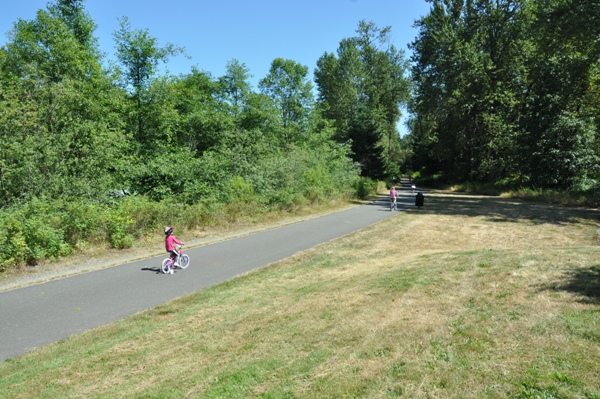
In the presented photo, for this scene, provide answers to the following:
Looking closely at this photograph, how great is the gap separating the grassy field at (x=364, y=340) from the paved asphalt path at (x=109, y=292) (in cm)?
56

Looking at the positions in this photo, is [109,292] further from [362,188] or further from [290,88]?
[290,88]

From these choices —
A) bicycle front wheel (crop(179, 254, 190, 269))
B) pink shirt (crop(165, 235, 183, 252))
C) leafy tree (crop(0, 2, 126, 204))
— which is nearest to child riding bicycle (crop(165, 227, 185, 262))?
pink shirt (crop(165, 235, 183, 252))

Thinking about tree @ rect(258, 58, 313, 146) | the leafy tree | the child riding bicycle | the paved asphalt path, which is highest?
tree @ rect(258, 58, 313, 146)

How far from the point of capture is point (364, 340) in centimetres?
482

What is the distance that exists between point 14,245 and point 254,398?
9177mm

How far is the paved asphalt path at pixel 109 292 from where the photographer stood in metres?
6.55

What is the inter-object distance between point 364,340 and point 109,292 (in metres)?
6.28

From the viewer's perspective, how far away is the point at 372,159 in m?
48.5

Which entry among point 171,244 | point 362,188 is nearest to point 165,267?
point 171,244

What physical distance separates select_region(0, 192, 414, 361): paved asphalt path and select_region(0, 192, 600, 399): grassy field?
56 cm

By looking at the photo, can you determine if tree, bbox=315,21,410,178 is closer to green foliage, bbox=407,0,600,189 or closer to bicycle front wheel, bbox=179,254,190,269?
green foliage, bbox=407,0,600,189

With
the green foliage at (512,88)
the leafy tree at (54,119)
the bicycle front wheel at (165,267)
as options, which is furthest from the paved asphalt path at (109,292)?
the green foliage at (512,88)

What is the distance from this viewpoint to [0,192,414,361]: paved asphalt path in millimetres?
6549

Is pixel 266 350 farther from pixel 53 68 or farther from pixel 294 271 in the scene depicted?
pixel 53 68
